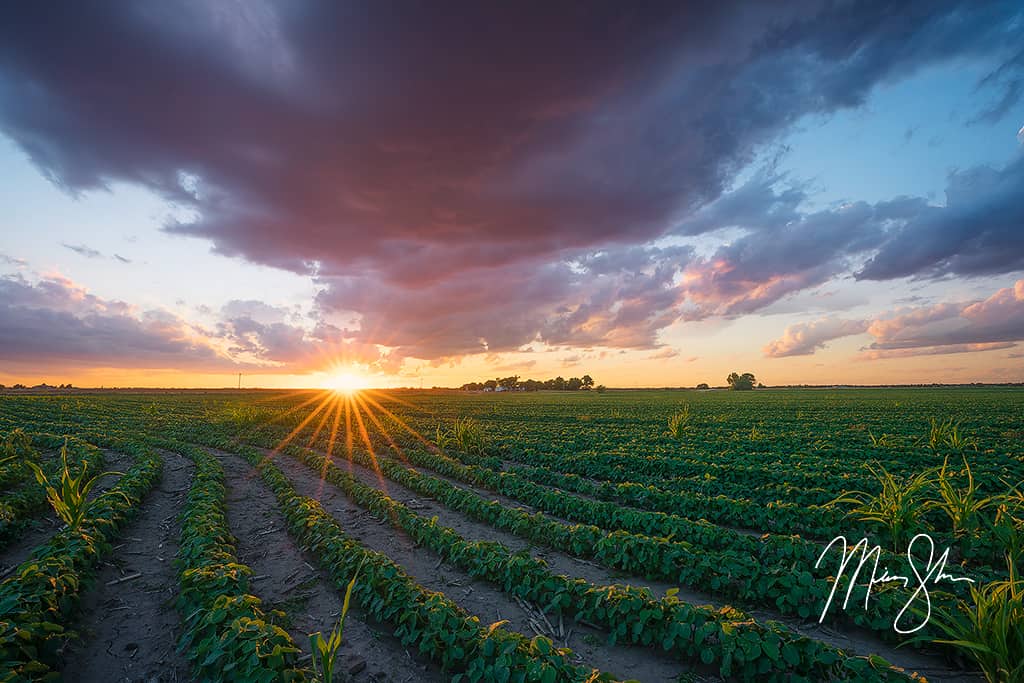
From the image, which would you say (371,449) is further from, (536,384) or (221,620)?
(536,384)

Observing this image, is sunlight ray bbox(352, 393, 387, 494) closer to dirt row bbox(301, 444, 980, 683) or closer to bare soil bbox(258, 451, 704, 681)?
bare soil bbox(258, 451, 704, 681)

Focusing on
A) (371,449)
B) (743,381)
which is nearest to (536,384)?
(743,381)

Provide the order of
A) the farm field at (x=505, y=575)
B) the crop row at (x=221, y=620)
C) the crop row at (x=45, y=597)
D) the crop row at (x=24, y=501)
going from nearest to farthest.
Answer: the crop row at (x=221, y=620), the crop row at (x=45, y=597), the farm field at (x=505, y=575), the crop row at (x=24, y=501)

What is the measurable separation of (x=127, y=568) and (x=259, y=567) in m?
2.20

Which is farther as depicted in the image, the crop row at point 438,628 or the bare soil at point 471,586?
the bare soil at point 471,586

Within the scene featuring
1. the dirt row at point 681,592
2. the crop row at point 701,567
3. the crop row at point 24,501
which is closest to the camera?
the dirt row at point 681,592

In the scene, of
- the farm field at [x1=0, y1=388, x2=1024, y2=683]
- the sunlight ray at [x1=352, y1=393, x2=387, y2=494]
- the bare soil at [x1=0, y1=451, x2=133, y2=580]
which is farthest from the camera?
the sunlight ray at [x1=352, y1=393, x2=387, y2=494]

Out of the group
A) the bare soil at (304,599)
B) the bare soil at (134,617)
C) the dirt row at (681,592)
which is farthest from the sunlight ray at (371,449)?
the bare soil at (134,617)

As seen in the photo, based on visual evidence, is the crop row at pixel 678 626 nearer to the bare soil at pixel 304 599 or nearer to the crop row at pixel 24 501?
the bare soil at pixel 304 599

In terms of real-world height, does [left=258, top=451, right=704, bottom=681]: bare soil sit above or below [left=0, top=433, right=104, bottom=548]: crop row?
below

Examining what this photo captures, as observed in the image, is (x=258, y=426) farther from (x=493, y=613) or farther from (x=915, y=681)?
(x=915, y=681)

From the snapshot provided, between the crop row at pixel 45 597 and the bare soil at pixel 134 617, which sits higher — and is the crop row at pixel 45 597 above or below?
above

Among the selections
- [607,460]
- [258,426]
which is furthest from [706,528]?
[258,426]
